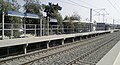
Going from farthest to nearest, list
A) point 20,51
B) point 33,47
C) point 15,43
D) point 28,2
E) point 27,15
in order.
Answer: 1. point 28,2
2. point 27,15
3. point 33,47
4. point 20,51
5. point 15,43

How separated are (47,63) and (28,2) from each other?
43529 mm

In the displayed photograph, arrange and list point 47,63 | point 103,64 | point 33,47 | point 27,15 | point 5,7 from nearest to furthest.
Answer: point 103,64 → point 47,63 → point 33,47 → point 27,15 → point 5,7

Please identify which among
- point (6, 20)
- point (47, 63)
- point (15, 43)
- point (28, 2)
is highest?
point (28, 2)

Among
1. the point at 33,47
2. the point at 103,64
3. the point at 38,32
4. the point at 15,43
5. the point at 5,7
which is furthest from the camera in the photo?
the point at 5,7

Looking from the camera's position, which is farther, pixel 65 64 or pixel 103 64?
pixel 65 64

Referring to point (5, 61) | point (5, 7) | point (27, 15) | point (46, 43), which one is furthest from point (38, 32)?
point (5, 61)

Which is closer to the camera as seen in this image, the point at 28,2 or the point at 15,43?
the point at 15,43

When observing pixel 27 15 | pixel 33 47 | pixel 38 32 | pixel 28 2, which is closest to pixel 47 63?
pixel 33 47

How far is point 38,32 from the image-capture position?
26.5 meters

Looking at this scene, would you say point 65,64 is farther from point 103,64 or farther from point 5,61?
point 5,61

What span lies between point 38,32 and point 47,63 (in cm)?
1492

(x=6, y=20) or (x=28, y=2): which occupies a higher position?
(x=28, y=2)

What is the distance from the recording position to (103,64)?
32.3 ft

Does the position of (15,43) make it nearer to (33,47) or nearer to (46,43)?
(33,47)
